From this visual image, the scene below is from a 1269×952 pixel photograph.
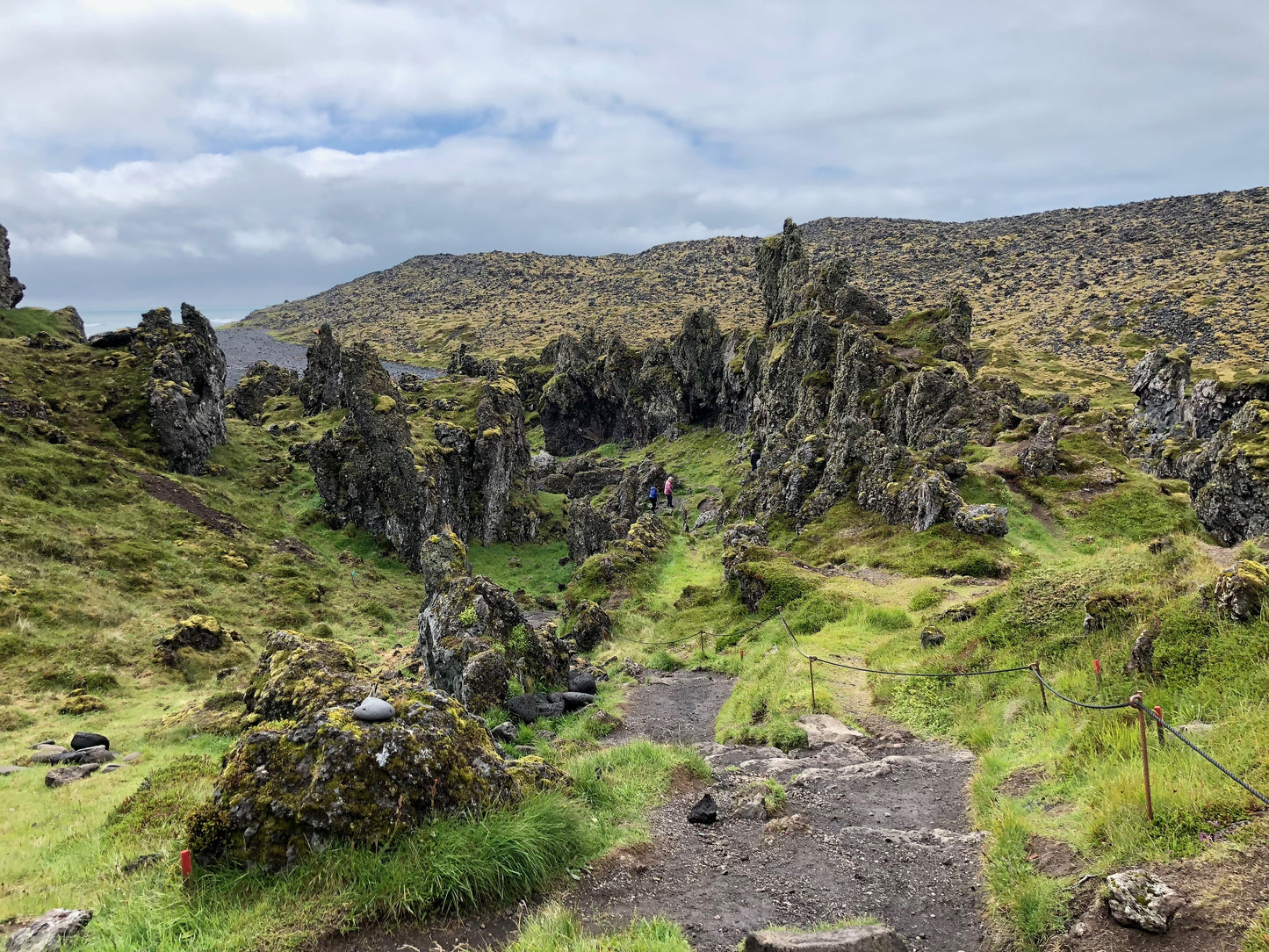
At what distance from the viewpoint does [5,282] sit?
271 ft

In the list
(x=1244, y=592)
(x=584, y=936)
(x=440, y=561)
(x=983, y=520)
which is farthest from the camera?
(x=983, y=520)

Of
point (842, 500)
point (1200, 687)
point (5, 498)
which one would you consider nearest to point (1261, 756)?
point (1200, 687)

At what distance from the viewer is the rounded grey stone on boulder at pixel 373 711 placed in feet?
29.0

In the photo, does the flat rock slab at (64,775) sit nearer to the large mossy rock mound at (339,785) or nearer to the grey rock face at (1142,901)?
the large mossy rock mound at (339,785)

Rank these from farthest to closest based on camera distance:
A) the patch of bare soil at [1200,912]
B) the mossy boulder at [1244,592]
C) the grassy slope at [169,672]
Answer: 1. the mossy boulder at [1244,592]
2. the grassy slope at [169,672]
3. the patch of bare soil at [1200,912]

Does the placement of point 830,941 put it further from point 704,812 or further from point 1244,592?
point 1244,592

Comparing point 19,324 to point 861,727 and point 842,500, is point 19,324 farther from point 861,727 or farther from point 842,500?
point 861,727

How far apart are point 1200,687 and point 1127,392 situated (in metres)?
85.7

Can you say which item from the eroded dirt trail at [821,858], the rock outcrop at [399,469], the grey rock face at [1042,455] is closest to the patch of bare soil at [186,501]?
the rock outcrop at [399,469]

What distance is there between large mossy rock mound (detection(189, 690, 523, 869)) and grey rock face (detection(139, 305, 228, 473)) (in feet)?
191

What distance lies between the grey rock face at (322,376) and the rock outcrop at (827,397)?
3668 centimetres

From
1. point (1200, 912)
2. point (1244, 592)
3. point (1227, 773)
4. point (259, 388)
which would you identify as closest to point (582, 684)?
point (1244, 592)

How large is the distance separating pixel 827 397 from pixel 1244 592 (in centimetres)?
4869

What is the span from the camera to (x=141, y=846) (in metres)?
9.48
